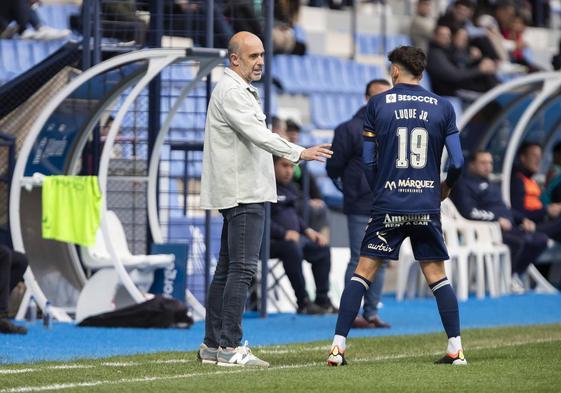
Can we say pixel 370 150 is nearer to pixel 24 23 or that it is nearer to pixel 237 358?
pixel 237 358

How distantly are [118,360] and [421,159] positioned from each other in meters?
2.44

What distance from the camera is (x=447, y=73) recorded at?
23.0 meters

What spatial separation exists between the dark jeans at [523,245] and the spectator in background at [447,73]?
455 cm

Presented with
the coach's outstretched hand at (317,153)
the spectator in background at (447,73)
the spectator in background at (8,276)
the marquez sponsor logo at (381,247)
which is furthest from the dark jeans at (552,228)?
the coach's outstretched hand at (317,153)

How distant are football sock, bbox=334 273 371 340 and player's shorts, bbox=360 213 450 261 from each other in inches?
7.3

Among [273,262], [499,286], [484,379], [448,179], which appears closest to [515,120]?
[499,286]

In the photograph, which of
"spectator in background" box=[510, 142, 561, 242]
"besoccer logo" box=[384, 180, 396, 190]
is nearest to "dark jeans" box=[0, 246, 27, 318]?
"besoccer logo" box=[384, 180, 396, 190]

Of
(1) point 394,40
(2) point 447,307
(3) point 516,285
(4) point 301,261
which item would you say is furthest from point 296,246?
(1) point 394,40

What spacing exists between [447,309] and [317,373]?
45.3 inches

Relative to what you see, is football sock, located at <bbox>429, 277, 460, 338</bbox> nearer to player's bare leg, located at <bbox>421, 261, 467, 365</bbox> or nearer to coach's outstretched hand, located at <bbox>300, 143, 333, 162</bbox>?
player's bare leg, located at <bbox>421, 261, 467, 365</bbox>

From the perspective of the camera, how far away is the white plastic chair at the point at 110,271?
13273mm

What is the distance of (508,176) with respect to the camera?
19.6 meters

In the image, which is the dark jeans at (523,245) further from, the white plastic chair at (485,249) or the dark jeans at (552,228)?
the dark jeans at (552,228)

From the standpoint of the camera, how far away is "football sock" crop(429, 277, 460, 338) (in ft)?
30.9
